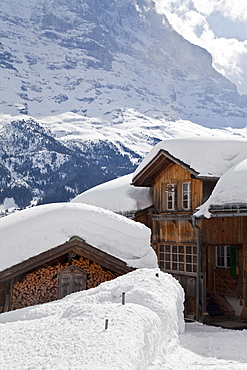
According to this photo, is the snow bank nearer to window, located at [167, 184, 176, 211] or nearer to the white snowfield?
the white snowfield

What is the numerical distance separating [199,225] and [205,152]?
2.91 meters

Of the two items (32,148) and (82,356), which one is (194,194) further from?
(32,148)

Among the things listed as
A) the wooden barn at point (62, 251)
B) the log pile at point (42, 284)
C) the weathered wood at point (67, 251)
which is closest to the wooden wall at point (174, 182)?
the wooden barn at point (62, 251)

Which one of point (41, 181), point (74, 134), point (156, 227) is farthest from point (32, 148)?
point (156, 227)

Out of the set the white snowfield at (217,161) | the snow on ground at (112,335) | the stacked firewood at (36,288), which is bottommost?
the stacked firewood at (36,288)

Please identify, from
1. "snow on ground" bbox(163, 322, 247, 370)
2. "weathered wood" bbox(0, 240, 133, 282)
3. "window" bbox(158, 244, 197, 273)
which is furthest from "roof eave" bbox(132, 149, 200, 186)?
"snow on ground" bbox(163, 322, 247, 370)

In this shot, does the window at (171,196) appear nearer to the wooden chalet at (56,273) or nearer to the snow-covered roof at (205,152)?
the snow-covered roof at (205,152)

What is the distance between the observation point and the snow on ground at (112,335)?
3.95 m

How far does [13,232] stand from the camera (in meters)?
12.3

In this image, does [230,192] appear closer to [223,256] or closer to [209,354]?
[223,256]

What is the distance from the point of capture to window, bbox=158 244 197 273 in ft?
59.7

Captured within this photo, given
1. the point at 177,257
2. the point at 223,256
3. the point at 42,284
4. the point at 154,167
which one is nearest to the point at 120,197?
the point at 154,167

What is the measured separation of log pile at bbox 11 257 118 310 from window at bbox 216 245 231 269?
7.19 metres

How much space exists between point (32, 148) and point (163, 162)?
110 m
